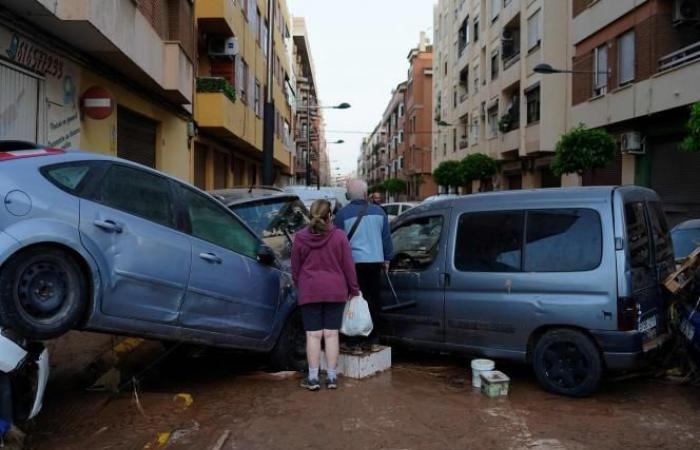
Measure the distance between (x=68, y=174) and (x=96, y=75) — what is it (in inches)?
288

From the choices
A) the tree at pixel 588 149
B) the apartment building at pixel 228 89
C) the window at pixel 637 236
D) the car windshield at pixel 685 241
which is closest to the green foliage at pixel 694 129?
the car windshield at pixel 685 241

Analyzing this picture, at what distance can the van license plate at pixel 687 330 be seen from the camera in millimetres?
5520

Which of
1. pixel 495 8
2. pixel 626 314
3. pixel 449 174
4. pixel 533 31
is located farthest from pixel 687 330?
pixel 495 8

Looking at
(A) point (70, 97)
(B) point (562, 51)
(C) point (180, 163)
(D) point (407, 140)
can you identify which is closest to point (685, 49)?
(B) point (562, 51)

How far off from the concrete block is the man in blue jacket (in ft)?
0.54

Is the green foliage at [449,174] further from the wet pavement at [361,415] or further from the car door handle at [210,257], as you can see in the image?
the car door handle at [210,257]

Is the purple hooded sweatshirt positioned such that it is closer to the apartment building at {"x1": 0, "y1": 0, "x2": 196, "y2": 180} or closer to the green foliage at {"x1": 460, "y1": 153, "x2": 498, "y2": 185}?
the apartment building at {"x1": 0, "y1": 0, "x2": 196, "y2": 180}

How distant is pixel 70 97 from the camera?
9.98 m

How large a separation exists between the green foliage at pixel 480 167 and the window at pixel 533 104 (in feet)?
16.5

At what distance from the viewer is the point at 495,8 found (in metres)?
35.4

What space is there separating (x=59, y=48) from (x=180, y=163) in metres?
6.82

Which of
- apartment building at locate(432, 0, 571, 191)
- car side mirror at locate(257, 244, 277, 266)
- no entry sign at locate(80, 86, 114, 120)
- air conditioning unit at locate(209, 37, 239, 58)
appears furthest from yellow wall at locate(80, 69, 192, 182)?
apartment building at locate(432, 0, 571, 191)

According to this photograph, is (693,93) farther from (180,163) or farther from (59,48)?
(59,48)

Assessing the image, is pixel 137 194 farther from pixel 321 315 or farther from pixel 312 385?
pixel 312 385
